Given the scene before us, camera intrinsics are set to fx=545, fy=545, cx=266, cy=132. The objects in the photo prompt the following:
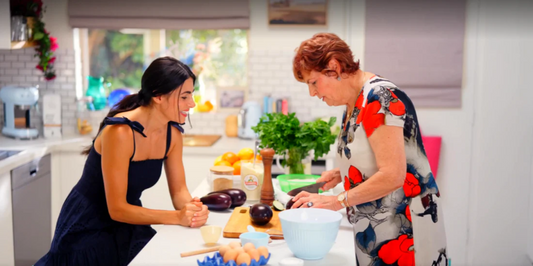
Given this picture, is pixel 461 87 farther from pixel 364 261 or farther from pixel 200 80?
pixel 364 261

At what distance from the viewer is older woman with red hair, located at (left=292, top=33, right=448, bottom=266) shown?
72.0 inches

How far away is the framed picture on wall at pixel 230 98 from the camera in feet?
16.2

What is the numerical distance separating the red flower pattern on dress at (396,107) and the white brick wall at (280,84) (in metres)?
2.84

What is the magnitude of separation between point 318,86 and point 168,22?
2.93 metres

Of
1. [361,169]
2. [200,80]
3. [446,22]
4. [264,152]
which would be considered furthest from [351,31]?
[361,169]

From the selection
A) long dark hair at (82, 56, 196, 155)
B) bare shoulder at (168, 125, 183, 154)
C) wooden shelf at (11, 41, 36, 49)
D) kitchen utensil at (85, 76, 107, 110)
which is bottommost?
bare shoulder at (168, 125, 183, 154)

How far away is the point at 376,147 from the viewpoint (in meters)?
1.82

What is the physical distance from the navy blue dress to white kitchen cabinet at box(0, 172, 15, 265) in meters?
1.49

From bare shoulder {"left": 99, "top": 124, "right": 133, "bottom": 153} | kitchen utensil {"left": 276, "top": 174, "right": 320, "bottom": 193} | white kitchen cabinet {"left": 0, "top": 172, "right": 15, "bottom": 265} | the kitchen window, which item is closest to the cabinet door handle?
white kitchen cabinet {"left": 0, "top": 172, "right": 15, "bottom": 265}

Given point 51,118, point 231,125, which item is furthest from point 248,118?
point 51,118

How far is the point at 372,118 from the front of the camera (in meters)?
1.84

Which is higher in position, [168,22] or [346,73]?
[168,22]

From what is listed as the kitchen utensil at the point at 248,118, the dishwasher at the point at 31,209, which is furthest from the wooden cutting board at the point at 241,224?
the kitchen utensil at the point at 248,118

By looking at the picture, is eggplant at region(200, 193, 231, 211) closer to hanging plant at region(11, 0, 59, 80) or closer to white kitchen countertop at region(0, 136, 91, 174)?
white kitchen countertop at region(0, 136, 91, 174)
